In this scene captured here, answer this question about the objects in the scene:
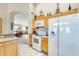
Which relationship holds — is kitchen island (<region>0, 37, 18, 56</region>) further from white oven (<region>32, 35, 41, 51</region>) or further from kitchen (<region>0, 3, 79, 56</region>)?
white oven (<region>32, 35, 41, 51</region>)

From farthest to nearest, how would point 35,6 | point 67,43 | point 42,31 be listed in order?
point 35,6 → point 42,31 → point 67,43

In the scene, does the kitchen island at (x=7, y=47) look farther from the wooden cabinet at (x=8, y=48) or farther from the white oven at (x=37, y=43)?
the white oven at (x=37, y=43)

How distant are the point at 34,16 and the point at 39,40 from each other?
1959mm

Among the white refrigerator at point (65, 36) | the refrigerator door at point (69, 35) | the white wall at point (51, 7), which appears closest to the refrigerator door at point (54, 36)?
the white refrigerator at point (65, 36)

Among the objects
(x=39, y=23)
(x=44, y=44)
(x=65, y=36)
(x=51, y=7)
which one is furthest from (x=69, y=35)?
(x=39, y=23)

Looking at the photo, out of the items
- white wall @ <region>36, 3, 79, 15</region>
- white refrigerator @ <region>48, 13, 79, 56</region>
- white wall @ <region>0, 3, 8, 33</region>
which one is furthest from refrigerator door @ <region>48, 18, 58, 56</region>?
white wall @ <region>0, 3, 8, 33</region>

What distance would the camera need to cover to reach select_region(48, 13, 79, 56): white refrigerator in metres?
2.83

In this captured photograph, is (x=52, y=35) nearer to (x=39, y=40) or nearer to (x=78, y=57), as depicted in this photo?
(x=78, y=57)

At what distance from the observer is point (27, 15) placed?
741cm

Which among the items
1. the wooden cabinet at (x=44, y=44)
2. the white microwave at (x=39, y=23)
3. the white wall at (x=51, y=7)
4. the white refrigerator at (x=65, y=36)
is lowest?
the wooden cabinet at (x=44, y=44)

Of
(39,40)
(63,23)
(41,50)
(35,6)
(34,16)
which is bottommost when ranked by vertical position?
(41,50)

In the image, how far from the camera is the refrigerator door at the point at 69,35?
281 centimetres

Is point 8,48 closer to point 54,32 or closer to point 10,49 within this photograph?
point 10,49

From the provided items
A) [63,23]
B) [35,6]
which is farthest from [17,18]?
[63,23]
